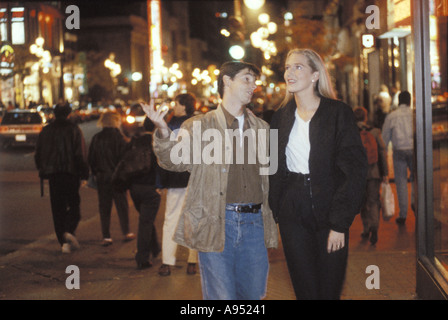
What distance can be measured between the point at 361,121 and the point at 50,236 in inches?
191

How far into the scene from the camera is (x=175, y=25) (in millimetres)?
128625

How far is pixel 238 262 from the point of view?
14.2 feet

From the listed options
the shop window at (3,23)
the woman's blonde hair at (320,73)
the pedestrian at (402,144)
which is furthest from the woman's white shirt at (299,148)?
the shop window at (3,23)

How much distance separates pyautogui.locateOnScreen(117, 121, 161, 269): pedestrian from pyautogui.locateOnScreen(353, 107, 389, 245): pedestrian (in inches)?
109

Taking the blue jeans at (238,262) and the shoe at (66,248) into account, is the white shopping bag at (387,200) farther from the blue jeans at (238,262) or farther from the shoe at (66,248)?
the blue jeans at (238,262)

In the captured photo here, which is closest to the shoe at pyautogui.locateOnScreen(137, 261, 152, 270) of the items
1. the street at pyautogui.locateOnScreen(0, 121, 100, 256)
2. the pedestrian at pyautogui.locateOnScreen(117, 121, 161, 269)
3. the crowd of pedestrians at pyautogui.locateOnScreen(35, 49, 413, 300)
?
the pedestrian at pyautogui.locateOnScreen(117, 121, 161, 269)

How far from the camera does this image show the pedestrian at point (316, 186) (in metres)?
4.01

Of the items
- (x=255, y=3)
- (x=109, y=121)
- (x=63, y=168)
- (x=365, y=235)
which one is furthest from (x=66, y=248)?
(x=255, y=3)

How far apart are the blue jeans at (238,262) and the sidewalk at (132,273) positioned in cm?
213

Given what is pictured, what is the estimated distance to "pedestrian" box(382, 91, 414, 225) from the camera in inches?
397

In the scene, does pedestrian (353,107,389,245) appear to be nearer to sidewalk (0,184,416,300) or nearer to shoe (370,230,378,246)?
shoe (370,230,378,246)
